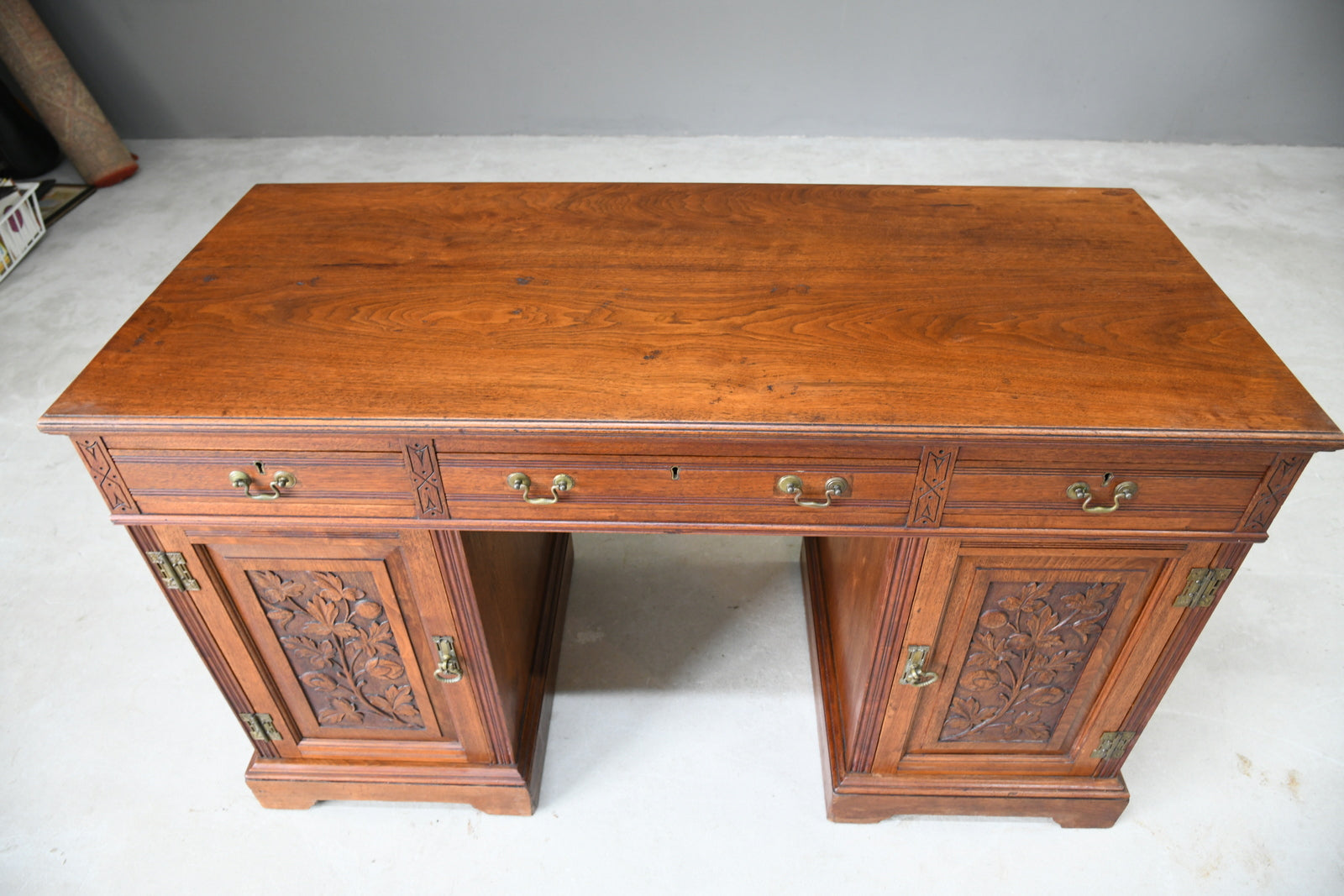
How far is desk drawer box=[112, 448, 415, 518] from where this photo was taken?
1112 millimetres

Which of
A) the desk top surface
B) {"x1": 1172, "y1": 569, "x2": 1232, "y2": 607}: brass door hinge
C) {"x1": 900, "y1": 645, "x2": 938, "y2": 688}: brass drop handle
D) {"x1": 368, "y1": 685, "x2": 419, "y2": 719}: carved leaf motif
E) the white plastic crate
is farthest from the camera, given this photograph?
the white plastic crate

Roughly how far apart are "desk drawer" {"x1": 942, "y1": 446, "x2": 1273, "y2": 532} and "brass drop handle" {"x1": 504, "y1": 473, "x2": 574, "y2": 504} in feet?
1.70

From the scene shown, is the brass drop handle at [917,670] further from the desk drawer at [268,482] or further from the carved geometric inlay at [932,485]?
the desk drawer at [268,482]

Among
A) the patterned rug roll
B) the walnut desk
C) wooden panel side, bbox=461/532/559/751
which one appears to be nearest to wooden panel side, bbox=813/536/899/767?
the walnut desk

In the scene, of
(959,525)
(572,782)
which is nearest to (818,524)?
(959,525)

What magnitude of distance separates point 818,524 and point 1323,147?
4.35 metres

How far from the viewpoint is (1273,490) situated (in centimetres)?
111

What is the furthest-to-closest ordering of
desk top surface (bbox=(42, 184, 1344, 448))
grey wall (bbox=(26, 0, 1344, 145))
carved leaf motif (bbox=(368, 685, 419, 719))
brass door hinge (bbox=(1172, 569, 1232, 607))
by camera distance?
grey wall (bbox=(26, 0, 1344, 145)), carved leaf motif (bbox=(368, 685, 419, 719)), brass door hinge (bbox=(1172, 569, 1232, 607)), desk top surface (bbox=(42, 184, 1344, 448))

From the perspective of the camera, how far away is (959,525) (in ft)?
3.79

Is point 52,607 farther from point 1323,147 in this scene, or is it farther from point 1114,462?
point 1323,147

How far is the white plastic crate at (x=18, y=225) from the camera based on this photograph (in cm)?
314

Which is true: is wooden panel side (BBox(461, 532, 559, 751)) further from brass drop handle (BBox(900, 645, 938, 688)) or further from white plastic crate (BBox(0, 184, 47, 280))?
white plastic crate (BBox(0, 184, 47, 280))

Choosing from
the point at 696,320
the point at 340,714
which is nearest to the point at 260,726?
the point at 340,714

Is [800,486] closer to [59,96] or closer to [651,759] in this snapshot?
[651,759]
